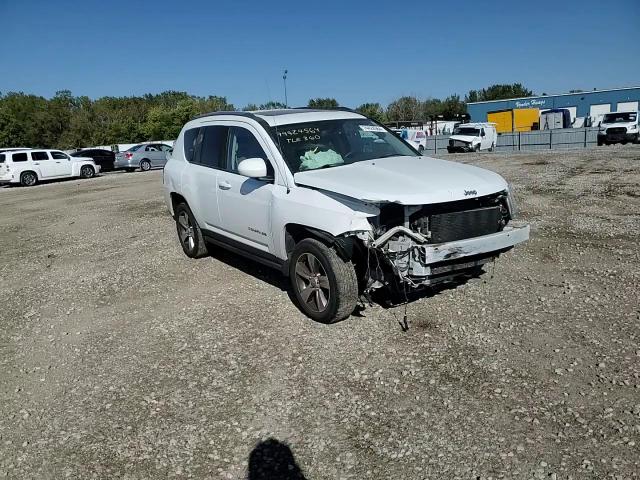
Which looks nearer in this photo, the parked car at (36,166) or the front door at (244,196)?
the front door at (244,196)

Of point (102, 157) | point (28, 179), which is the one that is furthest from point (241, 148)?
point (102, 157)

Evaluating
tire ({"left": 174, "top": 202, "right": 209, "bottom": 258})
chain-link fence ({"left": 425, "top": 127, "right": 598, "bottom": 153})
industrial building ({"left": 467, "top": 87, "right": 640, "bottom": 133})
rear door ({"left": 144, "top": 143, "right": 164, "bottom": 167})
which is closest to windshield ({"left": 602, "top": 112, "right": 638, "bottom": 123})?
chain-link fence ({"left": 425, "top": 127, "right": 598, "bottom": 153})

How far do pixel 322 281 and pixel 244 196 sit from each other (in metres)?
1.46

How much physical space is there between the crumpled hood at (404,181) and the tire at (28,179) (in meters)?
24.3

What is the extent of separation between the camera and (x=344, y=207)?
430 centimetres

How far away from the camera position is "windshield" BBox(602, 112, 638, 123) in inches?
1085

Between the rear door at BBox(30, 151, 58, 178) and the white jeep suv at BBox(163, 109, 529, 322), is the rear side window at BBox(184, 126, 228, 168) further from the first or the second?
the rear door at BBox(30, 151, 58, 178)

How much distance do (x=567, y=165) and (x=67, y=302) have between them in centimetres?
1430

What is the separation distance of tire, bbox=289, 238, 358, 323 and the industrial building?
4968 centimetres

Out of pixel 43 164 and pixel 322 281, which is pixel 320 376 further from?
pixel 43 164

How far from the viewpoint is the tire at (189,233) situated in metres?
6.91

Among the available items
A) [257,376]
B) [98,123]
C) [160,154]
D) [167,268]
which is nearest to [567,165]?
[167,268]

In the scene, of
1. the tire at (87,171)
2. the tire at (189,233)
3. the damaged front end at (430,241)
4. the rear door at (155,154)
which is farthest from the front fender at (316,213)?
the rear door at (155,154)

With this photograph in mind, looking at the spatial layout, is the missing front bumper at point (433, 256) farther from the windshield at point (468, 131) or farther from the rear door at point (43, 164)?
the windshield at point (468, 131)
